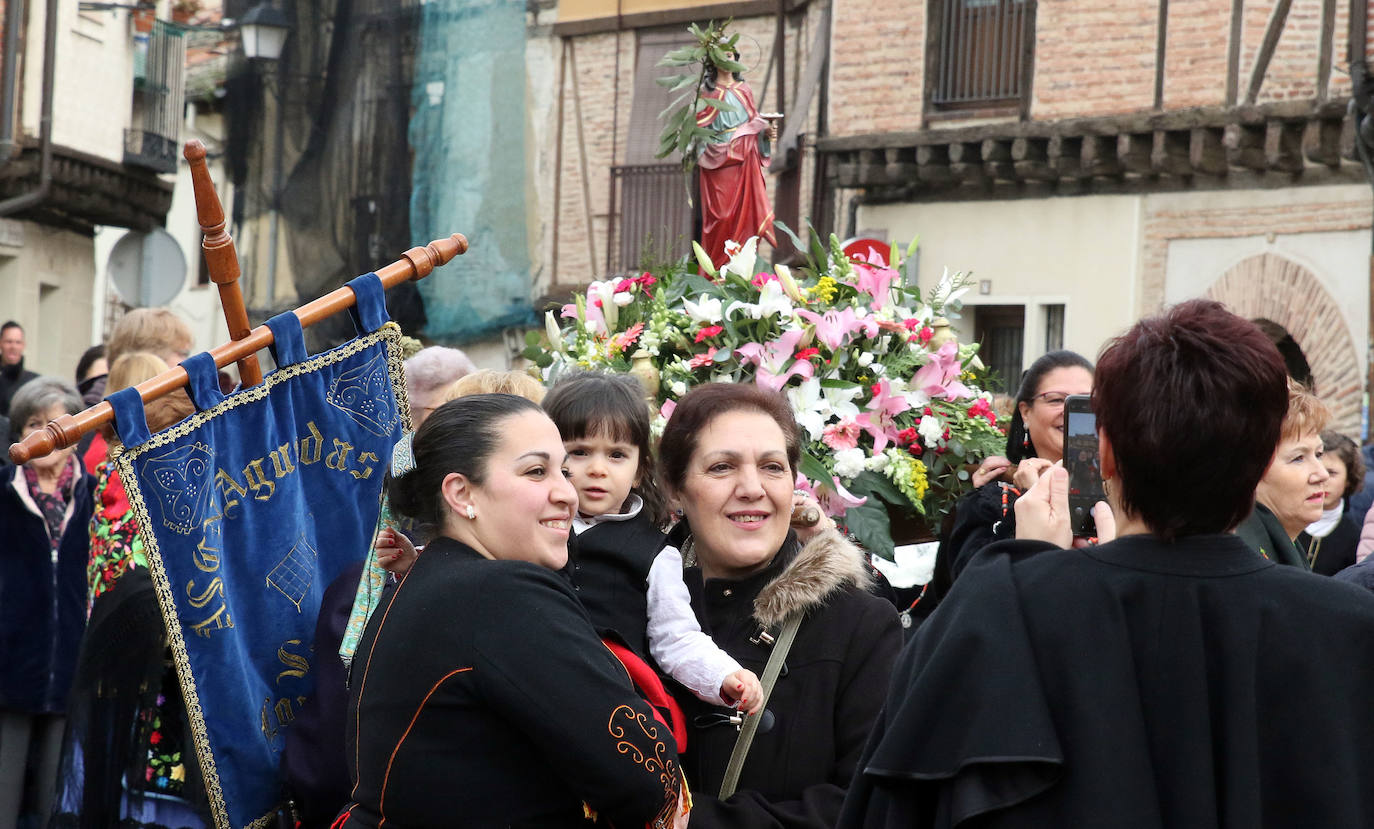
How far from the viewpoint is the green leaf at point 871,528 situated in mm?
4281

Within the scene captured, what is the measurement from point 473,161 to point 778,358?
37.2 ft

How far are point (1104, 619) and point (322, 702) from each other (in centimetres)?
186

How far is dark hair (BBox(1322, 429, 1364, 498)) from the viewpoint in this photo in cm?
632

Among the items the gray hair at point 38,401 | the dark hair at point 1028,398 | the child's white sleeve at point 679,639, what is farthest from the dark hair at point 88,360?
the child's white sleeve at point 679,639

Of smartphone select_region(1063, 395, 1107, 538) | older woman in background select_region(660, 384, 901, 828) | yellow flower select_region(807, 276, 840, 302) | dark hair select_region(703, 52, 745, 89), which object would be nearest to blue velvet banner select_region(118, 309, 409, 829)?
Result: older woman in background select_region(660, 384, 901, 828)

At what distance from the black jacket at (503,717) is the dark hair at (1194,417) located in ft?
2.79

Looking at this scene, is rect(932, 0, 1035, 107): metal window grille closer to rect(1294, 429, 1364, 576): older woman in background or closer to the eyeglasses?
rect(1294, 429, 1364, 576): older woman in background

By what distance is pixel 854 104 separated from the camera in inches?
653

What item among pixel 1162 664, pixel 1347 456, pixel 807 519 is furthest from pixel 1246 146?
pixel 1162 664

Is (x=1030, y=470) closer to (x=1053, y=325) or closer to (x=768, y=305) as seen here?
(x=768, y=305)

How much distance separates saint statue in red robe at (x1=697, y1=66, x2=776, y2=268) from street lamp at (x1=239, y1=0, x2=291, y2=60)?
17.7 feet

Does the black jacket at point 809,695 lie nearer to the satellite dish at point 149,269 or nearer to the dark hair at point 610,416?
the dark hair at point 610,416

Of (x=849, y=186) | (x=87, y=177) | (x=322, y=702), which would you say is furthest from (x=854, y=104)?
(x=322, y=702)

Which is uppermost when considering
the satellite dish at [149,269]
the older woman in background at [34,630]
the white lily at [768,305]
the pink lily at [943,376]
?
the satellite dish at [149,269]
